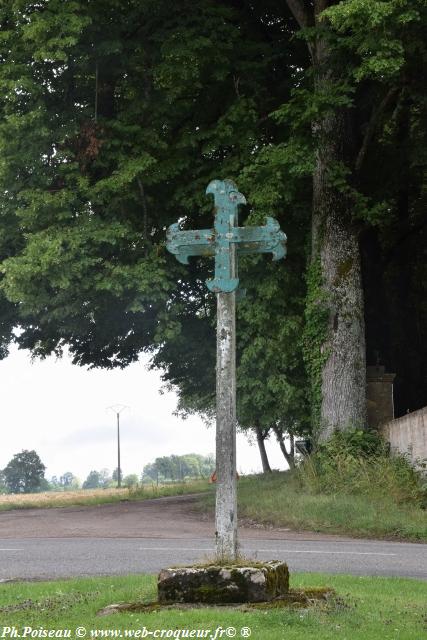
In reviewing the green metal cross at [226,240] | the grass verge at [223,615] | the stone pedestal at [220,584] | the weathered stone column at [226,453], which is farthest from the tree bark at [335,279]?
the stone pedestal at [220,584]

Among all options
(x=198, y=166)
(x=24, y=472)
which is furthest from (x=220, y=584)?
(x=24, y=472)

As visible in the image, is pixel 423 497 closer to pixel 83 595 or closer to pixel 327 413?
pixel 327 413

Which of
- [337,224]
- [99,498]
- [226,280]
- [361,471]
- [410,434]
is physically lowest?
[99,498]

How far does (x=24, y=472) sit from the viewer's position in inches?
5044

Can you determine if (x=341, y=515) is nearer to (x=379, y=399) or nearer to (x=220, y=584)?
(x=379, y=399)

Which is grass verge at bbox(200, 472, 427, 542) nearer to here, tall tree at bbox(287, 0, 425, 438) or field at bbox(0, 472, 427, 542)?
field at bbox(0, 472, 427, 542)

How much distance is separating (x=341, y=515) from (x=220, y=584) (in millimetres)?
11041

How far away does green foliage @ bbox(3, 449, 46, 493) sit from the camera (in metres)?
126

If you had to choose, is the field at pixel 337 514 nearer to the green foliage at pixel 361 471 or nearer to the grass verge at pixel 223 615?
the green foliage at pixel 361 471

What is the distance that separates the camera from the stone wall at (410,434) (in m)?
20.9

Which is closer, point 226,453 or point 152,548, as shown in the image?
point 226,453

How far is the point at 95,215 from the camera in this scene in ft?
84.2

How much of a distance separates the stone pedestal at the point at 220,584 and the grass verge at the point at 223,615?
0.27 metres

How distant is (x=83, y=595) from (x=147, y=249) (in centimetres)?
1720
